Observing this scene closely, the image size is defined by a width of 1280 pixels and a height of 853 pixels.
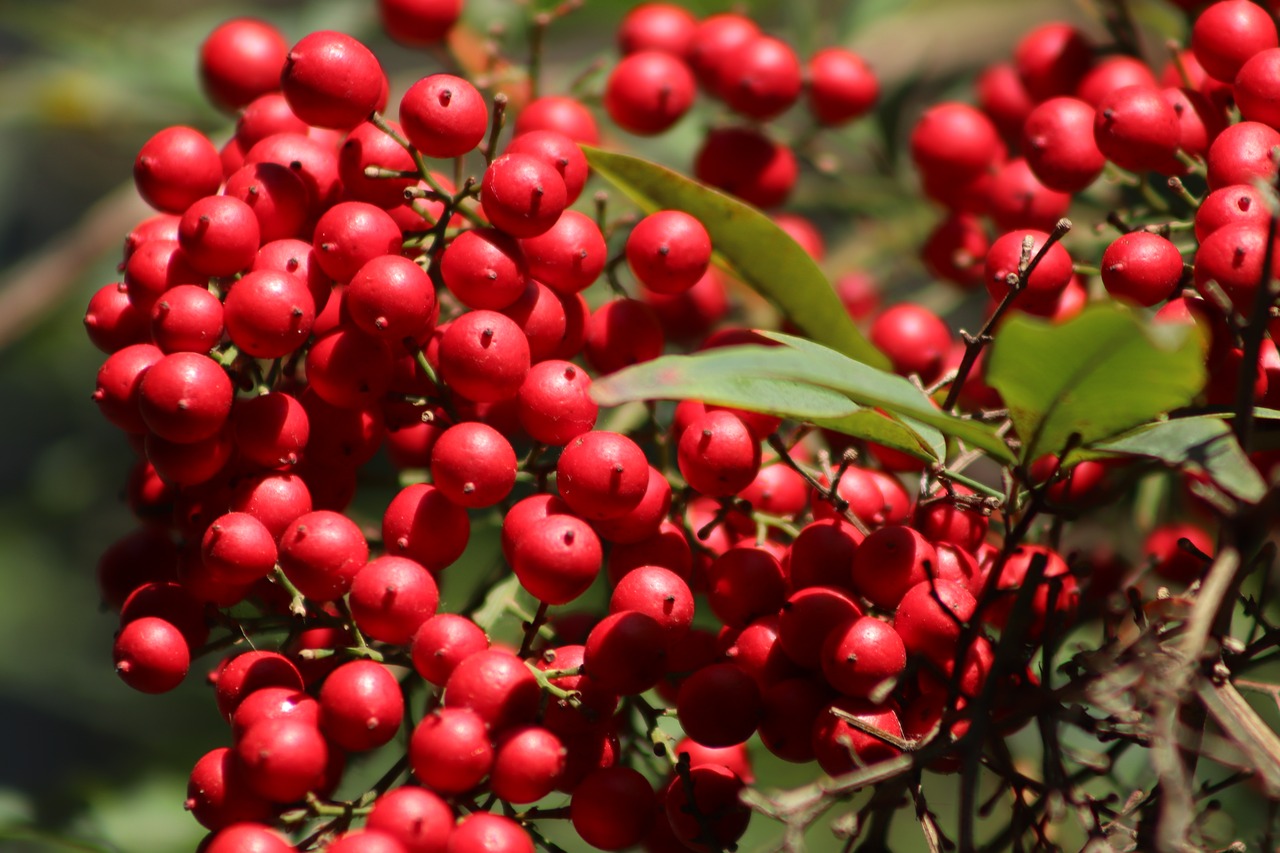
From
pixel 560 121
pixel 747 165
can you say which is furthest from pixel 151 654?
pixel 747 165

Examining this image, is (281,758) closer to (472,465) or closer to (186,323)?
(472,465)

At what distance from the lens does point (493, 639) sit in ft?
5.86

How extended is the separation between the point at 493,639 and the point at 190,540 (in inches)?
25.4

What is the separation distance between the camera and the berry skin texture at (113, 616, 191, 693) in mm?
1146

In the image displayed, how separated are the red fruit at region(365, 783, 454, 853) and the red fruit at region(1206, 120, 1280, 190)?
0.91 m

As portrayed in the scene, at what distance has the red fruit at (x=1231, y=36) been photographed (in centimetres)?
130

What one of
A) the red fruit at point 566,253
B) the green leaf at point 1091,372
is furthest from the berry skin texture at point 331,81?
the green leaf at point 1091,372

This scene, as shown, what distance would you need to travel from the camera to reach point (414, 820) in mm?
985

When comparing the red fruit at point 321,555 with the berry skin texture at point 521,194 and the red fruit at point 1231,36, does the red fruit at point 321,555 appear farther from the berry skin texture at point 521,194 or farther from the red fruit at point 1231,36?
the red fruit at point 1231,36

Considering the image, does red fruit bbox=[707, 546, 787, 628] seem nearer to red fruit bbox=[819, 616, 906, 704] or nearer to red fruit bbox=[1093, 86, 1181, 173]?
red fruit bbox=[819, 616, 906, 704]

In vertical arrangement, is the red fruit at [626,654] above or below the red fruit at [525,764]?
above

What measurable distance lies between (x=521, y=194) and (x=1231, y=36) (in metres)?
0.78

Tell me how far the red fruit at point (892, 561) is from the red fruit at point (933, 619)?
0.01m

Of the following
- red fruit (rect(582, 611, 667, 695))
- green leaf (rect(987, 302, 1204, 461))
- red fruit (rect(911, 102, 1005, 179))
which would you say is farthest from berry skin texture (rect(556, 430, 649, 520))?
red fruit (rect(911, 102, 1005, 179))
